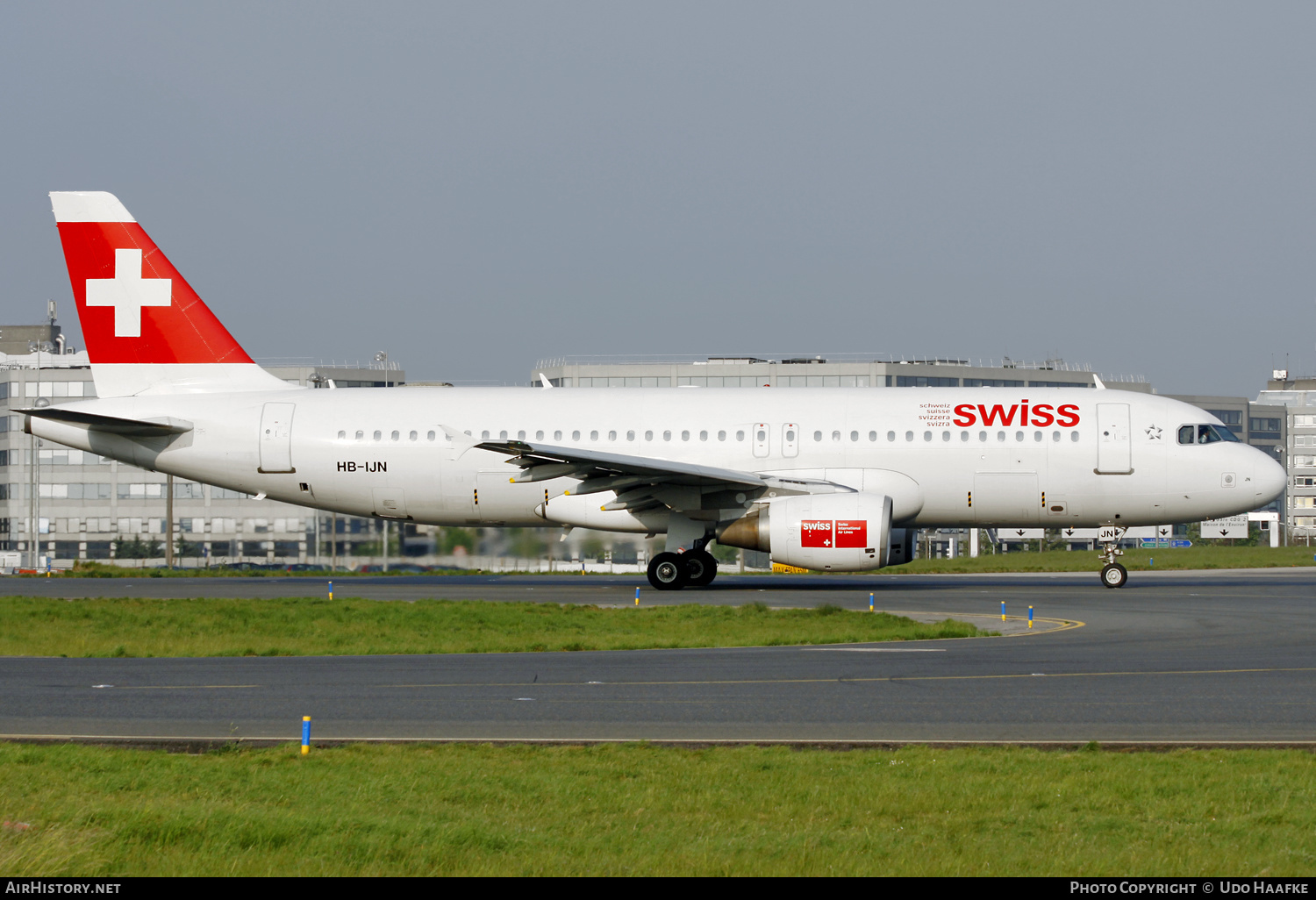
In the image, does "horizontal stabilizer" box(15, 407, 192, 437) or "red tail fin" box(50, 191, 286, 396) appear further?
"red tail fin" box(50, 191, 286, 396)

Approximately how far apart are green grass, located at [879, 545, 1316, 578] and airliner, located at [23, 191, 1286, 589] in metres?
12.8

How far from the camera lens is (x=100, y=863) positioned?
682cm

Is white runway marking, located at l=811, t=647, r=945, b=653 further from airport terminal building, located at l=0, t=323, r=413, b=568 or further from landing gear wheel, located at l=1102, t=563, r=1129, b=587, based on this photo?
airport terminal building, located at l=0, t=323, r=413, b=568

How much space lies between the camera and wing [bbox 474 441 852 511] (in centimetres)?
2764

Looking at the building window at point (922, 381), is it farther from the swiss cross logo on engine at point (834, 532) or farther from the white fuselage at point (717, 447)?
the swiss cross logo on engine at point (834, 532)

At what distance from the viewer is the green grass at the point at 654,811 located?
7.05 metres

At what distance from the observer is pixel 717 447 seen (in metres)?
30.6

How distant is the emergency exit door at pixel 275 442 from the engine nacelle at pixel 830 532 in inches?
457

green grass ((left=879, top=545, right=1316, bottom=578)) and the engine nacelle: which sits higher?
the engine nacelle

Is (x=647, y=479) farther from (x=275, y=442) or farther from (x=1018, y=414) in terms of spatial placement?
(x=275, y=442)

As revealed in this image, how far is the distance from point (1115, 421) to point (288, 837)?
25871 mm

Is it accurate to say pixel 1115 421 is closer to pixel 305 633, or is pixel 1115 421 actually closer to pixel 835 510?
pixel 835 510

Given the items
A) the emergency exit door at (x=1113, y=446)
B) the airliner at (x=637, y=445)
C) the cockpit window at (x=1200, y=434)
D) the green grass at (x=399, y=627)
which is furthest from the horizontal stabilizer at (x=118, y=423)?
the cockpit window at (x=1200, y=434)

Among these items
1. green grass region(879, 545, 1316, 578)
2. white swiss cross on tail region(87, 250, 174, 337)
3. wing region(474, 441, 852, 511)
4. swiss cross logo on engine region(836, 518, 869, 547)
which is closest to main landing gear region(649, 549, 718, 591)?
wing region(474, 441, 852, 511)
